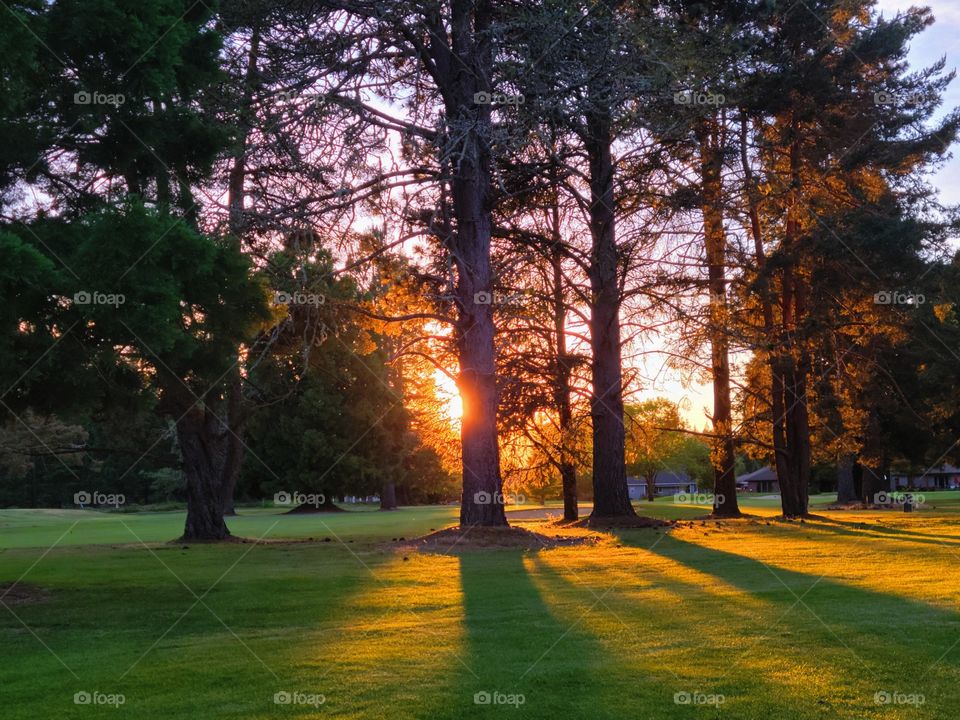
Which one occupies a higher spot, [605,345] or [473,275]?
[473,275]

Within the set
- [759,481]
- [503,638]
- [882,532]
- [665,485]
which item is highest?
[503,638]

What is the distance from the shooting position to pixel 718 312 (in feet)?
83.5

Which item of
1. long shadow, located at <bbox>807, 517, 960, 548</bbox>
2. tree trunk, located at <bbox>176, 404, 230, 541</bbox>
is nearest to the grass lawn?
long shadow, located at <bbox>807, 517, 960, 548</bbox>

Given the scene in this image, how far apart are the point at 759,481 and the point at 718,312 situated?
108934mm

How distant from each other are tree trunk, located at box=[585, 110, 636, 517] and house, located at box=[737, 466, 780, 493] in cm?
10034

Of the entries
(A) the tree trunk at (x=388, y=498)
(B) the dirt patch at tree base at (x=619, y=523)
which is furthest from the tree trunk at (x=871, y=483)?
(A) the tree trunk at (x=388, y=498)

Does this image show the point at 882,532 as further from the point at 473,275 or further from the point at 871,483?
the point at 871,483

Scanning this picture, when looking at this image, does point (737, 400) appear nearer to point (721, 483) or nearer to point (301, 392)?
point (721, 483)

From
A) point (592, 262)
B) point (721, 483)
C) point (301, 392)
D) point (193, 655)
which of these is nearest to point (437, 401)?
point (592, 262)

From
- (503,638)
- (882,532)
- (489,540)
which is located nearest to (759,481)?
(882,532)

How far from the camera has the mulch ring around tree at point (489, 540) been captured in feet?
56.3

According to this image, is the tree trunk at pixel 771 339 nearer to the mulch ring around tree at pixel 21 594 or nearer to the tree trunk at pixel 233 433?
the tree trunk at pixel 233 433

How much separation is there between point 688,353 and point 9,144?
732 inches

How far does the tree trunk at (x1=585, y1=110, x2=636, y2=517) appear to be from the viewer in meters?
22.8
